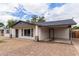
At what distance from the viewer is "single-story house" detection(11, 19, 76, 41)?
11881 mm

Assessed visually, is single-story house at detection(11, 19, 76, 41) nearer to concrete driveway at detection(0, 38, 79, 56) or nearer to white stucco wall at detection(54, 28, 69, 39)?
white stucco wall at detection(54, 28, 69, 39)

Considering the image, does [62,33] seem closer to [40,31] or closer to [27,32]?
Answer: [40,31]

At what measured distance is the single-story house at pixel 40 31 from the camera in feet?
39.0

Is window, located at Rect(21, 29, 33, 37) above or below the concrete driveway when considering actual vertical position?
above

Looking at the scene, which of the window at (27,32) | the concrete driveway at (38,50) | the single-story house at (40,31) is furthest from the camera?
the window at (27,32)

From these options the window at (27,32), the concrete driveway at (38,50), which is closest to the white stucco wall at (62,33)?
the window at (27,32)

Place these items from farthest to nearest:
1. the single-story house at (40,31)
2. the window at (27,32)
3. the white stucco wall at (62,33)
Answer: the white stucco wall at (62,33)
the window at (27,32)
the single-story house at (40,31)

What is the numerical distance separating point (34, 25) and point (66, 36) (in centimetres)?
506

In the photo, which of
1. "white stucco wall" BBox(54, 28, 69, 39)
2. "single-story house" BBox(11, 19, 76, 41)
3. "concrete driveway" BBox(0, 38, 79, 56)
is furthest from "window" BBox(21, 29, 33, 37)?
"concrete driveway" BBox(0, 38, 79, 56)

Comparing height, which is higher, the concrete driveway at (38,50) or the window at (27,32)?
the window at (27,32)

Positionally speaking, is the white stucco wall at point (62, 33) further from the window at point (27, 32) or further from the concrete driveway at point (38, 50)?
the concrete driveway at point (38, 50)

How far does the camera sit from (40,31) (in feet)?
41.6

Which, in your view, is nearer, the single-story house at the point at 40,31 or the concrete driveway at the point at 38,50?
the concrete driveway at the point at 38,50

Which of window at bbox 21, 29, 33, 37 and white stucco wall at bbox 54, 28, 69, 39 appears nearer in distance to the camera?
window at bbox 21, 29, 33, 37
